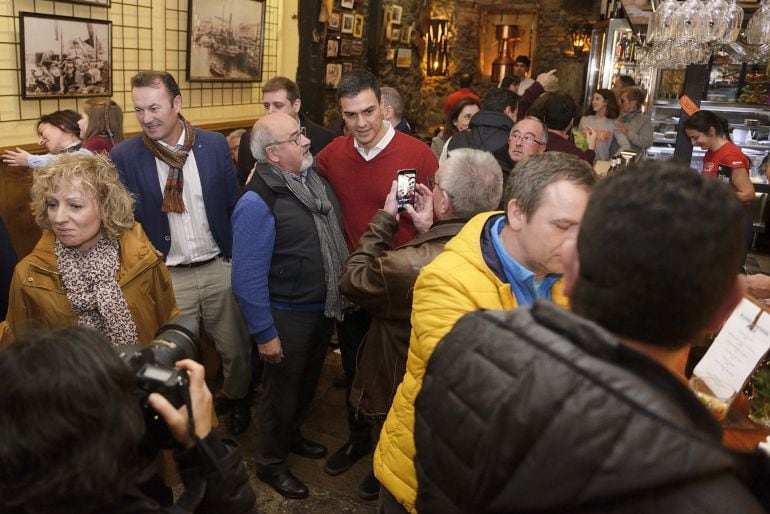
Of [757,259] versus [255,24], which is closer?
[255,24]

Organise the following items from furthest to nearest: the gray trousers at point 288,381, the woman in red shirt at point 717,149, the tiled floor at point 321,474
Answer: the woman in red shirt at point 717,149
the tiled floor at point 321,474
the gray trousers at point 288,381

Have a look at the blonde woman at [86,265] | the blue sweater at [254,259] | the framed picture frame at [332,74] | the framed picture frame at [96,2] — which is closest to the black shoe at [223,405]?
the blue sweater at [254,259]

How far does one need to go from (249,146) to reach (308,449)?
1.75 m

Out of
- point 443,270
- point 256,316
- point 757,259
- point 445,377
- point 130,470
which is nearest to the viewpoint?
point 445,377

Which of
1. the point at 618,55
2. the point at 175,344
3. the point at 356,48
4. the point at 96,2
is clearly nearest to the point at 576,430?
the point at 175,344

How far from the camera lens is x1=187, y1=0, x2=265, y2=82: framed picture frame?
5.31 meters

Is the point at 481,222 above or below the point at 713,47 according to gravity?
below

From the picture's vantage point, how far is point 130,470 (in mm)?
1140

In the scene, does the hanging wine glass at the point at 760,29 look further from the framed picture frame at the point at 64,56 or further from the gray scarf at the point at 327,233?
the framed picture frame at the point at 64,56

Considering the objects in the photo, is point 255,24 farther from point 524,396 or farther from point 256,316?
point 524,396

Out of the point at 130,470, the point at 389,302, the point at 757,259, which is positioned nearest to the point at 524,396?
the point at 130,470

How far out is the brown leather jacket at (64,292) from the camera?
2.02 m

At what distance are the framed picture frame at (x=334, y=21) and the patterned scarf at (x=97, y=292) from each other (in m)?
5.74

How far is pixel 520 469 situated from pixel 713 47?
9.84 feet
